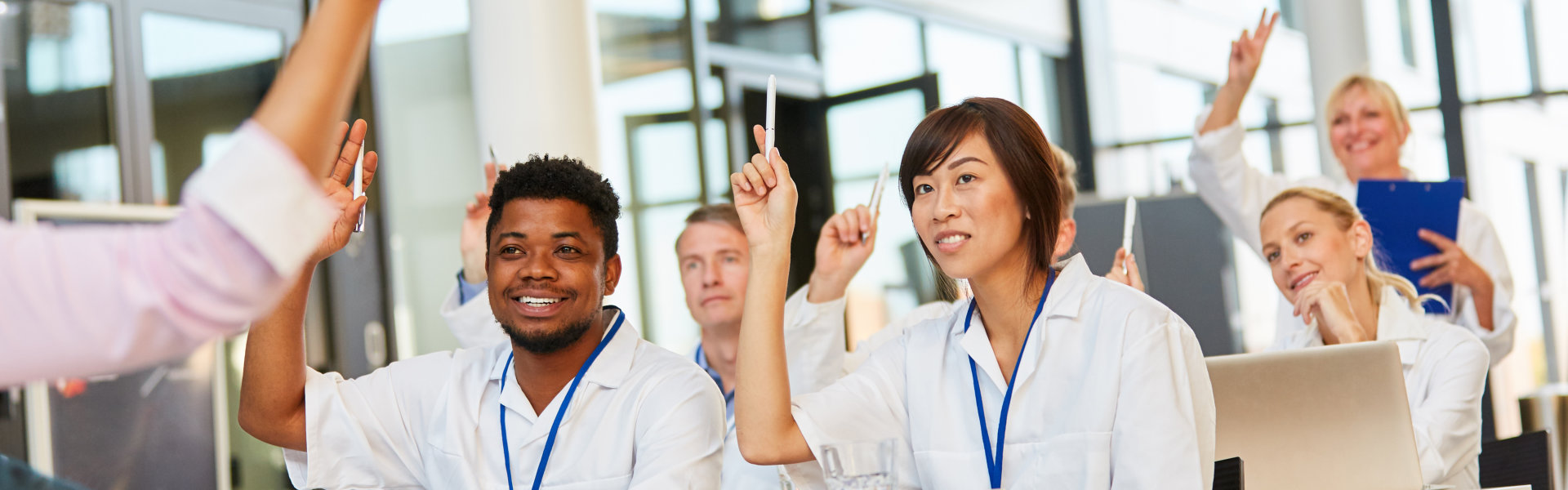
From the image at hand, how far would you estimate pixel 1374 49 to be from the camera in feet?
22.5

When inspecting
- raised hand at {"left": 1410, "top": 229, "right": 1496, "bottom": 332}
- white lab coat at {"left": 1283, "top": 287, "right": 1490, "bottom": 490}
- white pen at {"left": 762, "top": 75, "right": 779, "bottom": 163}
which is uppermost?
white pen at {"left": 762, "top": 75, "right": 779, "bottom": 163}

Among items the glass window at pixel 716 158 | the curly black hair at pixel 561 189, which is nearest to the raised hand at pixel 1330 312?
the curly black hair at pixel 561 189

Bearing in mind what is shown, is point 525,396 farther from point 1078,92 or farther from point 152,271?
point 1078,92

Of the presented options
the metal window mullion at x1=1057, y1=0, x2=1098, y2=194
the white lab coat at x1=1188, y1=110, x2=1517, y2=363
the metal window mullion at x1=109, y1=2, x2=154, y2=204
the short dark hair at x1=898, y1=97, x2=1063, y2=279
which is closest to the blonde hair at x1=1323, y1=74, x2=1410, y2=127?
the white lab coat at x1=1188, y1=110, x2=1517, y2=363

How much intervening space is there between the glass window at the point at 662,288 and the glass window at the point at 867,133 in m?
1.14

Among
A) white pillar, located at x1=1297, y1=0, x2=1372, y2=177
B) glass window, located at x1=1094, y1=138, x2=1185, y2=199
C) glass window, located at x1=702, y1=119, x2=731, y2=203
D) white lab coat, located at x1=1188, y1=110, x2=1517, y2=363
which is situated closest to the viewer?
white lab coat, located at x1=1188, y1=110, x2=1517, y2=363

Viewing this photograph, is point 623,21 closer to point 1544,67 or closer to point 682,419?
point 682,419

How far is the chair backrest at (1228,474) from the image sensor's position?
1607 millimetres

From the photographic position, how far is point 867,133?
22.4 ft

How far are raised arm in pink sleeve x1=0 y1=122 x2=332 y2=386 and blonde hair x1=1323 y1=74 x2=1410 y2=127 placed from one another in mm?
3370

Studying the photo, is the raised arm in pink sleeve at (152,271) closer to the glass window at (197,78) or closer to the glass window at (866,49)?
the glass window at (197,78)

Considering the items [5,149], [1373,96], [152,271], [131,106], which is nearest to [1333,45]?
[1373,96]

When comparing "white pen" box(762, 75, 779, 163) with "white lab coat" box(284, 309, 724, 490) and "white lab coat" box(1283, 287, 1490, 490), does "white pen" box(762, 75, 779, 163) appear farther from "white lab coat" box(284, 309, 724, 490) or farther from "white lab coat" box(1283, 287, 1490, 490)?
"white lab coat" box(1283, 287, 1490, 490)

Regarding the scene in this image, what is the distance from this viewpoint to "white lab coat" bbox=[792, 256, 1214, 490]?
154 cm
